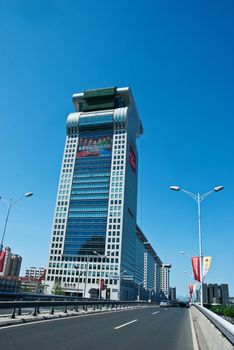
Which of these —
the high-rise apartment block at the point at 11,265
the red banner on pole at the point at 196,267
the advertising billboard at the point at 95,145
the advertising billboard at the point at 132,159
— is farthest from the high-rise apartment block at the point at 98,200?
the red banner on pole at the point at 196,267

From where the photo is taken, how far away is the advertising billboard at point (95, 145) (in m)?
148

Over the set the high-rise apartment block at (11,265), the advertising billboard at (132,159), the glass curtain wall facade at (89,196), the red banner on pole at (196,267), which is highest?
the advertising billboard at (132,159)

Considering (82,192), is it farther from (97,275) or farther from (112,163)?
(97,275)

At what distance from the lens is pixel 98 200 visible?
5433 inches

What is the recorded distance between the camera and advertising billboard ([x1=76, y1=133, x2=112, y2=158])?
484 ft

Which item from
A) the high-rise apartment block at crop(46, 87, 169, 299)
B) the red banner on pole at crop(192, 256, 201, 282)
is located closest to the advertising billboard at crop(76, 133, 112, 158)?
the high-rise apartment block at crop(46, 87, 169, 299)

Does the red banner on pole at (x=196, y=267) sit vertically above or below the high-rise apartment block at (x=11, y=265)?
below

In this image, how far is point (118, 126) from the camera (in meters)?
151

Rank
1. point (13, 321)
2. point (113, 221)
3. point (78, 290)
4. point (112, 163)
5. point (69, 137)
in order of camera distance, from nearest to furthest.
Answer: point (13, 321), point (78, 290), point (113, 221), point (112, 163), point (69, 137)

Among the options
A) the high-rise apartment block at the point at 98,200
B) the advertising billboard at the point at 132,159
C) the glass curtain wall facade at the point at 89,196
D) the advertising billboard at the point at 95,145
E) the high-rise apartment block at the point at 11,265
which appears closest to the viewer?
the high-rise apartment block at the point at 98,200

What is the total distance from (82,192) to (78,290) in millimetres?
44861

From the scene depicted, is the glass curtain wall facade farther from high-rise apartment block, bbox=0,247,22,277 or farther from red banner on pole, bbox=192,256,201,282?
red banner on pole, bbox=192,256,201,282

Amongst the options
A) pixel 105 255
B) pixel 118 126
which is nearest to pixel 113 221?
pixel 105 255

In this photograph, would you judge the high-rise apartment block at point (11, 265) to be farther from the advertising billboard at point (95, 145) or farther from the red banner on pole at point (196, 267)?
the red banner on pole at point (196, 267)
